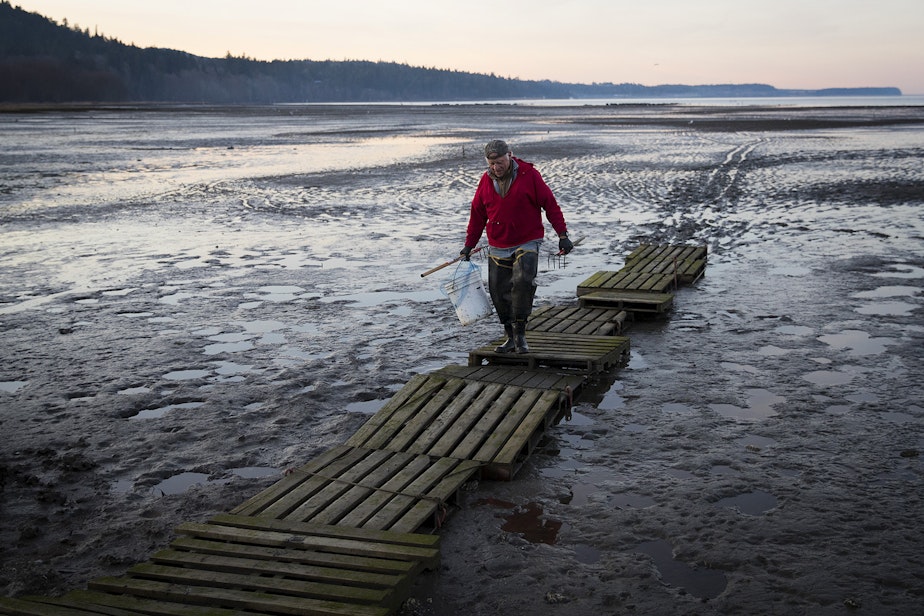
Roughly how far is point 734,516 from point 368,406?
320 cm

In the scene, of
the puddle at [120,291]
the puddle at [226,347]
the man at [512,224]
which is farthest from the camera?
the puddle at [120,291]

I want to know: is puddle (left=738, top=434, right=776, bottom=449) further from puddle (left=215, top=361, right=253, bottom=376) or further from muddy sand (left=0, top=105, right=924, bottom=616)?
puddle (left=215, top=361, right=253, bottom=376)

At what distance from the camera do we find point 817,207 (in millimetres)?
18828

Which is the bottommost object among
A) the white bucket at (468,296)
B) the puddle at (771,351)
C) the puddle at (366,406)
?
the puddle at (366,406)

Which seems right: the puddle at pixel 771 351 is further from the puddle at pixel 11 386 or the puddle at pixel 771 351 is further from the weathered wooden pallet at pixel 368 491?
the puddle at pixel 11 386

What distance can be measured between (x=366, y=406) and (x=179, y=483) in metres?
1.82

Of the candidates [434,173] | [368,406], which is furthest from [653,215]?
[368,406]

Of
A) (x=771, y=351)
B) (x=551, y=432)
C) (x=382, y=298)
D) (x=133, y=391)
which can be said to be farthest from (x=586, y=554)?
(x=382, y=298)

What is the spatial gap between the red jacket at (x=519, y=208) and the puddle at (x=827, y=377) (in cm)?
259

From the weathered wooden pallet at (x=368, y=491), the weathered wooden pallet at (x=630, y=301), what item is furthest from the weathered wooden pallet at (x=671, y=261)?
the weathered wooden pallet at (x=368, y=491)

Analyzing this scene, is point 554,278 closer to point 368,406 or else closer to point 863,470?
point 368,406

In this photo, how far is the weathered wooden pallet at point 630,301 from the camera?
959 centimetres

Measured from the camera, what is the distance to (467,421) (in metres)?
6.20

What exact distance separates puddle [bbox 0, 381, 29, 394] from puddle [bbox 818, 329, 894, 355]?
771cm
